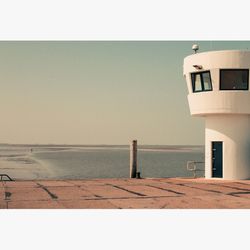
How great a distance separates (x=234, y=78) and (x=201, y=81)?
199 cm

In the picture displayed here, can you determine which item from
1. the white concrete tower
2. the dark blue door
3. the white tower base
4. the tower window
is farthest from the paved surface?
the tower window

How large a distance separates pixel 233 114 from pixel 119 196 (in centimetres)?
976

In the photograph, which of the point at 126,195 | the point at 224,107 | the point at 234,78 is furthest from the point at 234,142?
the point at 126,195

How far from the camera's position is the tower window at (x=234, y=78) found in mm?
24016

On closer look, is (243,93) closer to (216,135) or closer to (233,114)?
(233,114)

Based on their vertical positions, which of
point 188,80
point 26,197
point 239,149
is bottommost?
point 26,197

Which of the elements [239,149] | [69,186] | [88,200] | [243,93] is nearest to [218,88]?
[243,93]

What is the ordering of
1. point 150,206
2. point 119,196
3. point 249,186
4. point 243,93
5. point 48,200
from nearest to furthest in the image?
point 150,206
point 48,200
point 119,196
point 249,186
point 243,93

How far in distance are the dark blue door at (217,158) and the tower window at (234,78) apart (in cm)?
328

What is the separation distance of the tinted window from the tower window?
2.84 ft

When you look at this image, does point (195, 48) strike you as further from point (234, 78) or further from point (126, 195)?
point (126, 195)

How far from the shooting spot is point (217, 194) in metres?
18.0

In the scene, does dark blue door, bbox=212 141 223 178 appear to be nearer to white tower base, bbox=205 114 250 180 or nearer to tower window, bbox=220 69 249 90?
white tower base, bbox=205 114 250 180

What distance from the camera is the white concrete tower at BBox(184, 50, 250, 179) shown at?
2386cm
